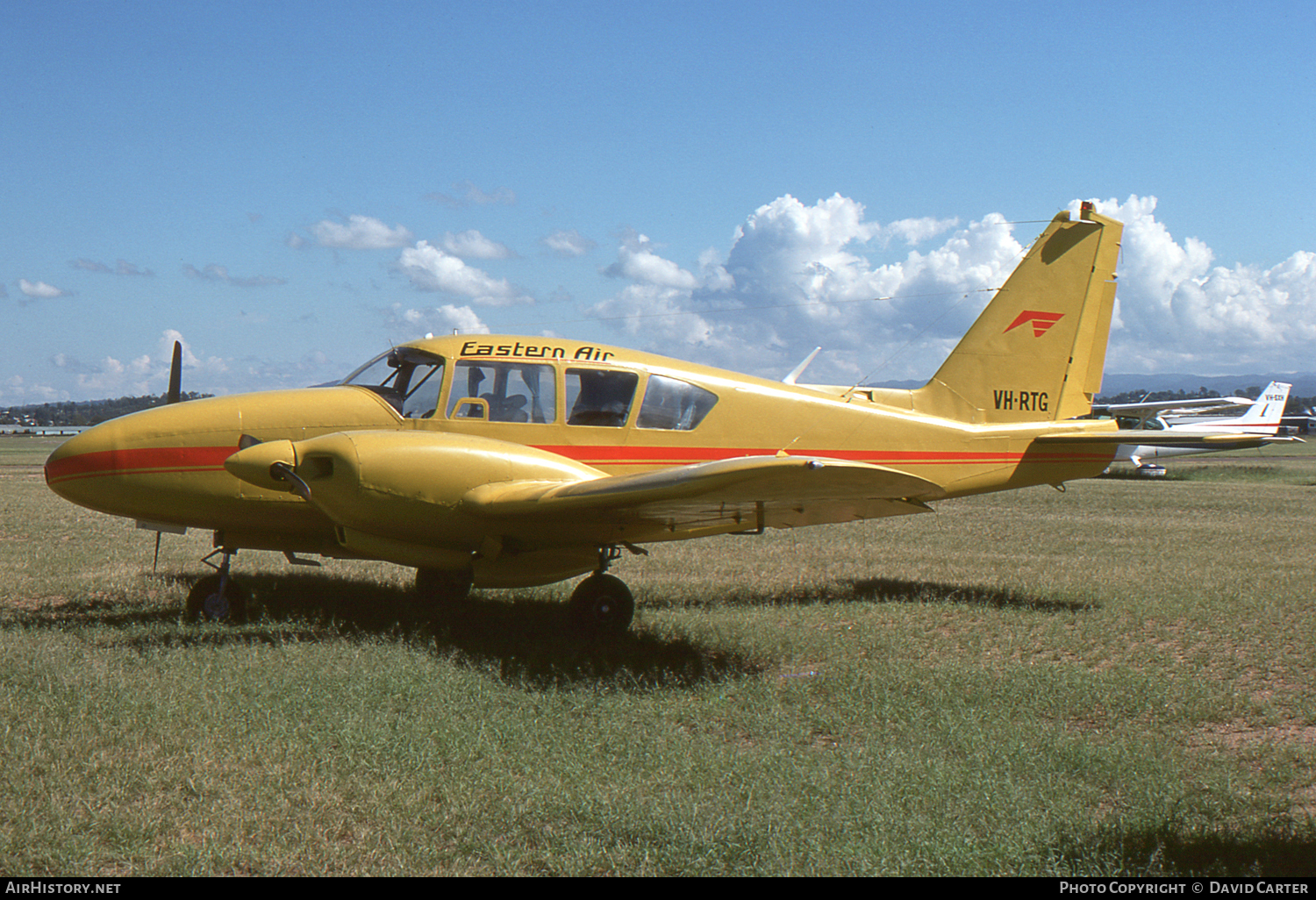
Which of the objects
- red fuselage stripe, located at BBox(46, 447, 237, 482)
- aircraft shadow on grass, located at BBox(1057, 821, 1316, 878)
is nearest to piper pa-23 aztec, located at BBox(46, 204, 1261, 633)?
red fuselage stripe, located at BBox(46, 447, 237, 482)

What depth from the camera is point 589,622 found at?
25.1ft

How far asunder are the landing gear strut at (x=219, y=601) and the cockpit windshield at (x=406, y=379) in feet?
6.66

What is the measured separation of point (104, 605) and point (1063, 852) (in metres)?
8.91

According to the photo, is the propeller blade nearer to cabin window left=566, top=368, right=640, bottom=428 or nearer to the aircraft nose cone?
the aircraft nose cone

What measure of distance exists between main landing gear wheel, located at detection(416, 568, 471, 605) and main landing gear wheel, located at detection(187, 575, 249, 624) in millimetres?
1813

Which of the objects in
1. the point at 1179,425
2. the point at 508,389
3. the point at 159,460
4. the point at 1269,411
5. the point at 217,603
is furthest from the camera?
the point at 1179,425

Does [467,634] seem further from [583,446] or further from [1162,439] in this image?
[1162,439]

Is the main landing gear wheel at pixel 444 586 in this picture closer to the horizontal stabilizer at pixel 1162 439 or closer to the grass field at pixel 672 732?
the grass field at pixel 672 732

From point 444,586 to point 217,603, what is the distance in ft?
7.29

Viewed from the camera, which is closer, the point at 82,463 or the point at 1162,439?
the point at 82,463

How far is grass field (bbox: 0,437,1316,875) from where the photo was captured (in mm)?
3740

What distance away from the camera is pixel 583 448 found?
8.06 meters

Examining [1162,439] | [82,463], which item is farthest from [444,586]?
[1162,439]
